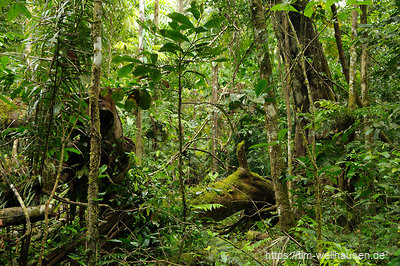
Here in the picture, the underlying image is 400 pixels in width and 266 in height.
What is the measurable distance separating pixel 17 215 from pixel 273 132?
198cm

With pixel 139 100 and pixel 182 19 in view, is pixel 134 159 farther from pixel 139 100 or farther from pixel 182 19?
pixel 182 19

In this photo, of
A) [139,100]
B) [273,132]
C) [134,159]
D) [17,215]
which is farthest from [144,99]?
[273,132]

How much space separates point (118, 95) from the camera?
202cm

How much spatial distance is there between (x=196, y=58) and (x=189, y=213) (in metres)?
1.15

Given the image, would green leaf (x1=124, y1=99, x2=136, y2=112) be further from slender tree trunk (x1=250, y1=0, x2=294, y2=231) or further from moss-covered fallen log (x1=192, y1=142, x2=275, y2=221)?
moss-covered fallen log (x1=192, y1=142, x2=275, y2=221)

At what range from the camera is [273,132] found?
7.97 feet

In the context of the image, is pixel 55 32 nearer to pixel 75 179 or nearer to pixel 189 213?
pixel 75 179

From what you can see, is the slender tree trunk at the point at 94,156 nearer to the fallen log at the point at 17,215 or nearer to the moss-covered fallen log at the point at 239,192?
the fallen log at the point at 17,215

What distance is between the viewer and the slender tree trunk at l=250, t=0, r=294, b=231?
2340 millimetres

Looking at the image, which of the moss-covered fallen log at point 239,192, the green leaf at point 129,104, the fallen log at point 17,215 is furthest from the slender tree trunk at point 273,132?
the fallen log at point 17,215

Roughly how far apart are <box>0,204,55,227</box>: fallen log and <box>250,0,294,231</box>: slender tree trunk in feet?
5.72

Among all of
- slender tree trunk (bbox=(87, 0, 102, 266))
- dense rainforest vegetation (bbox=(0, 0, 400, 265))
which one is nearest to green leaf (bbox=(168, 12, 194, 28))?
dense rainforest vegetation (bbox=(0, 0, 400, 265))

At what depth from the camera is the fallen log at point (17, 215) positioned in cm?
140

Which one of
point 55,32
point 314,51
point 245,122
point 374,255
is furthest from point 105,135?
Answer: point 245,122
